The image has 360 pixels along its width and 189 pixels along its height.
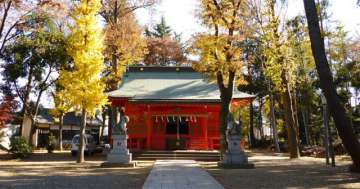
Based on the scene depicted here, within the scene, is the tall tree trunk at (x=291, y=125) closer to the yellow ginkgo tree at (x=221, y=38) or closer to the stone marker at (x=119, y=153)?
the yellow ginkgo tree at (x=221, y=38)

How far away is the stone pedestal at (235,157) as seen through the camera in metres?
16.1

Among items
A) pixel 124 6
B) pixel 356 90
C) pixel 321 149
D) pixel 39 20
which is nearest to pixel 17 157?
pixel 39 20

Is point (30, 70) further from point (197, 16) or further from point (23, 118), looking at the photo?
point (197, 16)

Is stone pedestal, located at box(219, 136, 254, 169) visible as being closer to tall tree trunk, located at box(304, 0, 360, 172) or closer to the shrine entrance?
tall tree trunk, located at box(304, 0, 360, 172)

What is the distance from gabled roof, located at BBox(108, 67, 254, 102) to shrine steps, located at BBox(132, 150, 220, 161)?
3.24 metres

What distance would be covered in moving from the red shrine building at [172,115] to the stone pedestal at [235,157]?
6.00m

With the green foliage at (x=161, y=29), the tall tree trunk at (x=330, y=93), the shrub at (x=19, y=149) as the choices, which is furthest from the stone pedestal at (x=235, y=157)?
the green foliage at (x=161, y=29)

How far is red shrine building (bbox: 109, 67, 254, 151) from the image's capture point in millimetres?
22766

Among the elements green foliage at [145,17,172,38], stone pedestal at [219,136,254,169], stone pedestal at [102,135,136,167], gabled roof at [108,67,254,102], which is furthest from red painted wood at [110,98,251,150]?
green foliage at [145,17,172,38]

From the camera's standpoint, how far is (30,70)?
30.3 m

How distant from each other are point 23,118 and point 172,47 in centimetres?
1671

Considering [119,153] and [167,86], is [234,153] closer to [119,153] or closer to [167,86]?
[119,153]

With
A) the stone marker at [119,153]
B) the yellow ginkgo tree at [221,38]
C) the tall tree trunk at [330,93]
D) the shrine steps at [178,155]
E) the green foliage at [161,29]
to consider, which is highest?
the green foliage at [161,29]

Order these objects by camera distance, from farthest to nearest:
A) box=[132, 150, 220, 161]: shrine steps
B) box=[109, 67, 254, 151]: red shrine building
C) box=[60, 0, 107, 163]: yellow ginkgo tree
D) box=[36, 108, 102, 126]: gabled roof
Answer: box=[36, 108, 102, 126]: gabled roof < box=[109, 67, 254, 151]: red shrine building < box=[132, 150, 220, 161]: shrine steps < box=[60, 0, 107, 163]: yellow ginkgo tree
